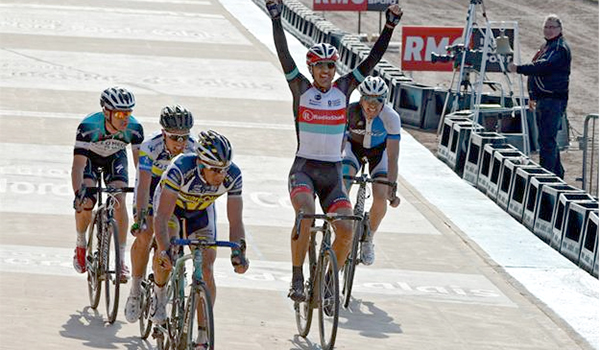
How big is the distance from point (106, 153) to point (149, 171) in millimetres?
1326

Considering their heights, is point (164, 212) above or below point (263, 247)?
above

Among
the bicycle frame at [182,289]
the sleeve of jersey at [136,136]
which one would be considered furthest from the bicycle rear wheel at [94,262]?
the bicycle frame at [182,289]

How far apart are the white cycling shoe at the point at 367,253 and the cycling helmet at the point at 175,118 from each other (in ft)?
10.4

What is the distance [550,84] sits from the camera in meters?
19.5

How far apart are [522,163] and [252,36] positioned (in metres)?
16.2

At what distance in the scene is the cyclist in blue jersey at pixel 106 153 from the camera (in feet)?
39.6

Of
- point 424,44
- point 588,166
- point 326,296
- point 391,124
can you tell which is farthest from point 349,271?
point 424,44

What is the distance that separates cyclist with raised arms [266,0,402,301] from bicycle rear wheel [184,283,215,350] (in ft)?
7.36

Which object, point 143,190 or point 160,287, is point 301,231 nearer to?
point 143,190

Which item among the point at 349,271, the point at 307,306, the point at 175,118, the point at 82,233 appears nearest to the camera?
the point at 175,118

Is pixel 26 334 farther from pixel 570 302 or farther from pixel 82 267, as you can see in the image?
pixel 570 302

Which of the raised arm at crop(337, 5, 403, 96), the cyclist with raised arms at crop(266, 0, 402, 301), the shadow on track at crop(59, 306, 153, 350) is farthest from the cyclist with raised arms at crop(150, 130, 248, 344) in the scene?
the raised arm at crop(337, 5, 403, 96)

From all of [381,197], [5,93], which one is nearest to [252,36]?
[5,93]

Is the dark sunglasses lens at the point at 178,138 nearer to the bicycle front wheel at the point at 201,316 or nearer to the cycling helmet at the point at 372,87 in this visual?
the bicycle front wheel at the point at 201,316
